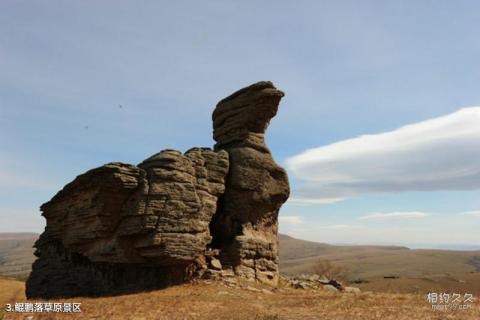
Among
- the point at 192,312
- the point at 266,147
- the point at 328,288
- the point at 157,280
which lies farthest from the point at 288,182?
the point at 192,312

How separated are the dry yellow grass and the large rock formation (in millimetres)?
2601

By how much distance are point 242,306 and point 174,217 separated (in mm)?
7265

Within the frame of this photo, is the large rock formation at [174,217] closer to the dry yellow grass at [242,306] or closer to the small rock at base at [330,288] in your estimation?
the dry yellow grass at [242,306]

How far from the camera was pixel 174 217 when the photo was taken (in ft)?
81.9

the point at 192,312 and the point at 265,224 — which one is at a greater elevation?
the point at 265,224

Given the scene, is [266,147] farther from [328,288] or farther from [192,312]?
[192,312]

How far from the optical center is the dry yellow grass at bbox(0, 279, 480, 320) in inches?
706

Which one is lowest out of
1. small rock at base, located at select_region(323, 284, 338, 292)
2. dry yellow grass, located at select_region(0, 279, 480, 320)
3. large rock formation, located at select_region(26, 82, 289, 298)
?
small rock at base, located at select_region(323, 284, 338, 292)

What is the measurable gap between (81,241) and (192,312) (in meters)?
11.9

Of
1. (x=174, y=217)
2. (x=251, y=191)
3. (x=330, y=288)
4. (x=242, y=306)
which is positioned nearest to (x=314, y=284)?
(x=330, y=288)

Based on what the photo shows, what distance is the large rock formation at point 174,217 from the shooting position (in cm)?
2481

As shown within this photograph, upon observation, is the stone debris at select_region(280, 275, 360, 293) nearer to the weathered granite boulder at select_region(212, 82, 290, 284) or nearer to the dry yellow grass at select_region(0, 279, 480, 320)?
the weathered granite boulder at select_region(212, 82, 290, 284)

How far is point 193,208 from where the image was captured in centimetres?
2570

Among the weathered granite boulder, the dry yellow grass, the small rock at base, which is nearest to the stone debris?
the small rock at base
